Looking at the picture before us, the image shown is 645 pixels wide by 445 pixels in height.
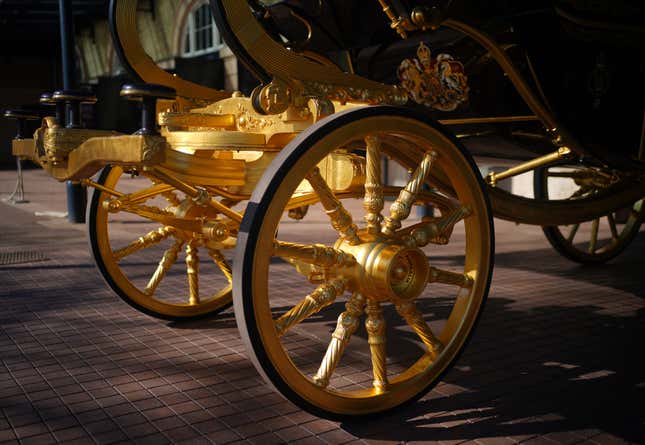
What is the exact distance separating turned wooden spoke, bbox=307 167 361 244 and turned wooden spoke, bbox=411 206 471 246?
232mm

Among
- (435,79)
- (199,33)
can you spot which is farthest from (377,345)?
(199,33)

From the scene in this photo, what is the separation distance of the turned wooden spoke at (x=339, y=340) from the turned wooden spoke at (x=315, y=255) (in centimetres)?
13

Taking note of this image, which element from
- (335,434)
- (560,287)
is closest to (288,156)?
(335,434)

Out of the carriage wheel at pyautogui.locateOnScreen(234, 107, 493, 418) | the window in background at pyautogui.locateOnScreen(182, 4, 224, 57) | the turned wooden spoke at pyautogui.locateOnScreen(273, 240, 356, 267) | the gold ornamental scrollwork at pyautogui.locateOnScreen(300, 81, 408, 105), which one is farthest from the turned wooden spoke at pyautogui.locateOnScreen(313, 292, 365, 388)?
the window in background at pyautogui.locateOnScreen(182, 4, 224, 57)

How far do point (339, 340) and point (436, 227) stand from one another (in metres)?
0.56

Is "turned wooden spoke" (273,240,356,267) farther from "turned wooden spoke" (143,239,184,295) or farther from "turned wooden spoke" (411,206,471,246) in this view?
"turned wooden spoke" (143,239,184,295)

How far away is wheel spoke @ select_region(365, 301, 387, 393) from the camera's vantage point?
222 cm

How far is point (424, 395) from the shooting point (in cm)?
240

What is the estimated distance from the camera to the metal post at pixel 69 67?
7.13m

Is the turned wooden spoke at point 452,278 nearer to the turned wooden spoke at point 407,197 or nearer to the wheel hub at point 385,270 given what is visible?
the wheel hub at point 385,270

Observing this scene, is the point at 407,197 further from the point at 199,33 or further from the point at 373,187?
the point at 199,33

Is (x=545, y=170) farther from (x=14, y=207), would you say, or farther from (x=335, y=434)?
(x=14, y=207)

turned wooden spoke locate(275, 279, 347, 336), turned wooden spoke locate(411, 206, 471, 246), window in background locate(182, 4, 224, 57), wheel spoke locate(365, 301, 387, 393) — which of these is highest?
window in background locate(182, 4, 224, 57)

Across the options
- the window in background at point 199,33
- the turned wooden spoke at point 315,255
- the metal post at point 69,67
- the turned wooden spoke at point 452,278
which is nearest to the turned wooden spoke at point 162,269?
the turned wooden spoke at point 315,255
